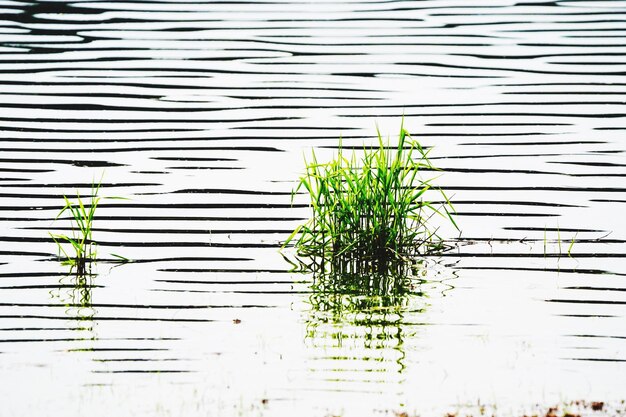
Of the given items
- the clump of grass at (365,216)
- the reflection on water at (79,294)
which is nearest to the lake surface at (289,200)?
the reflection on water at (79,294)

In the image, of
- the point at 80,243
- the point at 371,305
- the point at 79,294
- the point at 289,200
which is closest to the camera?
the point at 371,305

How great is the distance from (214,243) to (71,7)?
34.1ft

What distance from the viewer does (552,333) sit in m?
6.70

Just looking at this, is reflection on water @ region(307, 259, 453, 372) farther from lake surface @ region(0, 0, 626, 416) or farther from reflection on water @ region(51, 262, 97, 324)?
reflection on water @ region(51, 262, 97, 324)

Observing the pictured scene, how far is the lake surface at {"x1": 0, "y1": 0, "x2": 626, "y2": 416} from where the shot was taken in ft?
19.6

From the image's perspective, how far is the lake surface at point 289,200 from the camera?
19.6 feet

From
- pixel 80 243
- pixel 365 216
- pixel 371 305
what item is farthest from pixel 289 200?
pixel 371 305

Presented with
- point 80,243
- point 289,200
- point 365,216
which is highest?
point 289,200

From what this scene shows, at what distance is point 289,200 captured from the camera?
9.80 metres

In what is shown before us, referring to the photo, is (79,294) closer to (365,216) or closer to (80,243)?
(80,243)

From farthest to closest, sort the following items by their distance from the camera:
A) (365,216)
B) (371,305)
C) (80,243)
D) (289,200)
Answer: (289,200) → (80,243) → (365,216) → (371,305)

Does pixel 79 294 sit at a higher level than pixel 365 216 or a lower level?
lower

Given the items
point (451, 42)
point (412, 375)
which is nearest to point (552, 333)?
point (412, 375)

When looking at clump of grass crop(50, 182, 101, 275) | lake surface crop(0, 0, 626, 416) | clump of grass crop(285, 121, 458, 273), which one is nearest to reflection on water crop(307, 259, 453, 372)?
lake surface crop(0, 0, 626, 416)
